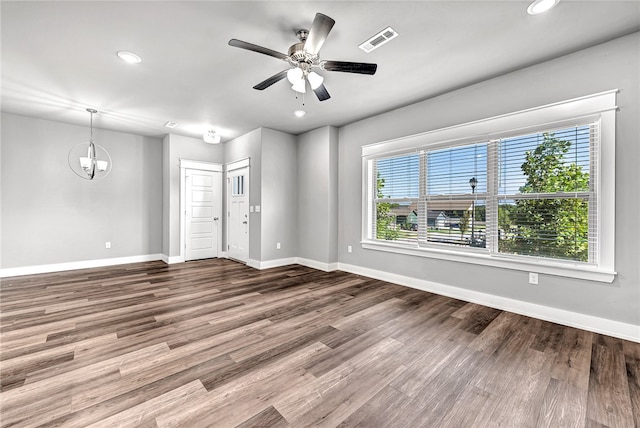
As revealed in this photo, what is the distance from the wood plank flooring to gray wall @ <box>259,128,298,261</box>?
2039 millimetres

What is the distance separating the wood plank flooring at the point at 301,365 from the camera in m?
1.59

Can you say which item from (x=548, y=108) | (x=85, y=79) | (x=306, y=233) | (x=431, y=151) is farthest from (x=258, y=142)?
(x=548, y=108)

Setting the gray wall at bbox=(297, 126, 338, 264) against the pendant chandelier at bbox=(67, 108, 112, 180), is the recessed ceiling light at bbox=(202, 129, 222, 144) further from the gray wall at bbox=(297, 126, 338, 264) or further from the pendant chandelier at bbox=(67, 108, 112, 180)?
the pendant chandelier at bbox=(67, 108, 112, 180)

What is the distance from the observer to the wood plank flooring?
5.23 ft

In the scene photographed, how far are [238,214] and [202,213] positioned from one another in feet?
3.09

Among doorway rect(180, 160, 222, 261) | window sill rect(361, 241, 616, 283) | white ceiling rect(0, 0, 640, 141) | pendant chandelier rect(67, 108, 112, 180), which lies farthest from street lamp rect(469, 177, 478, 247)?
pendant chandelier rect(67, 108, 112, 180)

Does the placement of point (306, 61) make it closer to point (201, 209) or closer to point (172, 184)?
point (172, 184)

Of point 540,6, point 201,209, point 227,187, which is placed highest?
point 540,6

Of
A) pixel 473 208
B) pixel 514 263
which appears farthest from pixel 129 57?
pixel 514 263

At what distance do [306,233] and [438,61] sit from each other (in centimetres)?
380

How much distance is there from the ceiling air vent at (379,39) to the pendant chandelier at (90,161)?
16.7 feet

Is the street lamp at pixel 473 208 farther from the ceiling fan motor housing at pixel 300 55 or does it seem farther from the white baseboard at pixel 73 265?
the white baseboard at pixel 73 265

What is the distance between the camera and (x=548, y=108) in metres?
2.93

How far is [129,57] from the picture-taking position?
2844 mm
